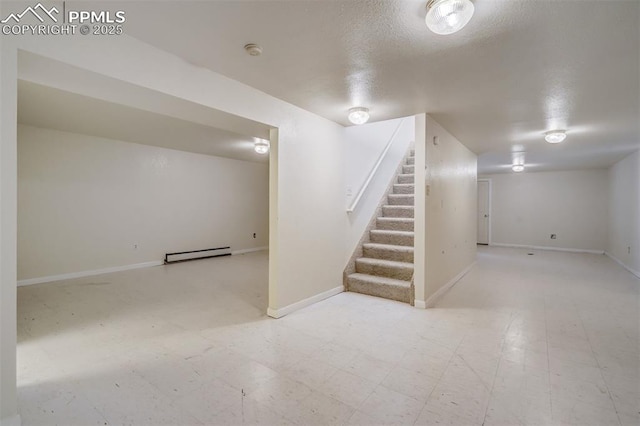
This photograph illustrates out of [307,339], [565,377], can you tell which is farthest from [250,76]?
[565,377]

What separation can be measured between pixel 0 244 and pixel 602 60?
153 inches

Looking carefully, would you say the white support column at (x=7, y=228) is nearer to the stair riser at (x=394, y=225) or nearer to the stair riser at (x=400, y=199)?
the stair riser at (x=394, y=225)

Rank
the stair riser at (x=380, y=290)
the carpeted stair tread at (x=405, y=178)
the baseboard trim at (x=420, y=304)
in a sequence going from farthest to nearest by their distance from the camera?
the carpeted stair tread at (x=405, y=178), the stair riser at (x=380, y=290), the baseboard trim at (x=420, y=304)

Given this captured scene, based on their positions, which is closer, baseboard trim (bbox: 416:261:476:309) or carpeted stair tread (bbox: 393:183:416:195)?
baseboard trim (bbox: 416:261:476:309)

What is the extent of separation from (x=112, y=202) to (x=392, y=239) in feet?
16.1

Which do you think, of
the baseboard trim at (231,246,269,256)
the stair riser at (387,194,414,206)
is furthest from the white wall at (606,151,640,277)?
the baseboard trim at (231,246,269,256)

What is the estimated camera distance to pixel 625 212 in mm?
5824

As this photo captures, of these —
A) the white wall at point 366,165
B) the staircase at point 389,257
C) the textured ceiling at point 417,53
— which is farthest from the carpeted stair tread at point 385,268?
the textured ceiling at point 417,53

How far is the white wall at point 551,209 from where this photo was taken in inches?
298

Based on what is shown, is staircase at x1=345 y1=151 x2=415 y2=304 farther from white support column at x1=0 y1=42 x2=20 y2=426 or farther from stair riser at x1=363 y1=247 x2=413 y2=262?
white support column at x1=0 y1=42 x2=20 y2=426

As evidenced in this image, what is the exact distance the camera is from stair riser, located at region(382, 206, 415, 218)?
15.9ft

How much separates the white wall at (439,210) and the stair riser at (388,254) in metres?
0.41

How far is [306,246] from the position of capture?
11.5ft

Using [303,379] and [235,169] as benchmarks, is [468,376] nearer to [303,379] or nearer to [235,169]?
[303,379]
